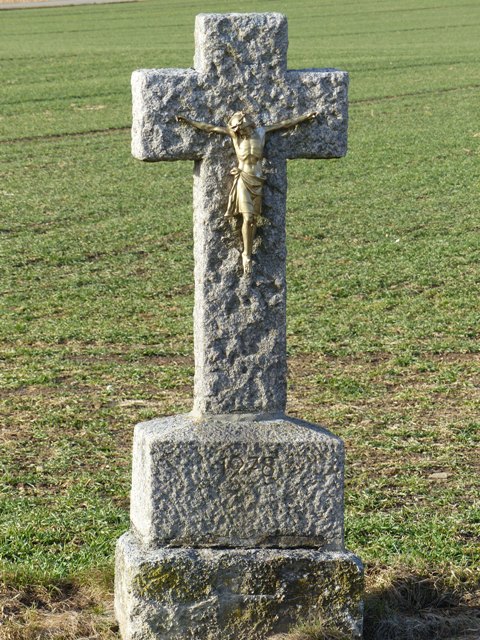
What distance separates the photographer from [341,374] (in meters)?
8.95

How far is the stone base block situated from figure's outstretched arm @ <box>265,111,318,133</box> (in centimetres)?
162

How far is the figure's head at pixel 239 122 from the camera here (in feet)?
15.1

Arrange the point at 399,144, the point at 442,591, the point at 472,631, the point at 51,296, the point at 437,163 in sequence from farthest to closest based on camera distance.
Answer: the point at 399,144 → the point at 437,163 → the point at 51,296 → the point at 442,591 → the point at 472,631

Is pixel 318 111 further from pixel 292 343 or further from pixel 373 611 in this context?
pixel 292 343

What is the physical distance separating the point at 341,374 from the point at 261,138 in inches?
176

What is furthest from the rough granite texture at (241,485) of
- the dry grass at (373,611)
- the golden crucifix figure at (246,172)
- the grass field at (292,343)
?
the golden crucifix figure at (246,172)

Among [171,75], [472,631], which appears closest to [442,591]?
[472,631]

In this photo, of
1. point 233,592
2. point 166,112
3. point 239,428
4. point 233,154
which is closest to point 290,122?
point 233,154

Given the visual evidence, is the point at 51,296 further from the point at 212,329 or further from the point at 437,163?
the point at 437,163

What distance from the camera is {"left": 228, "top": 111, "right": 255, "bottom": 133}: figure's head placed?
460 cm

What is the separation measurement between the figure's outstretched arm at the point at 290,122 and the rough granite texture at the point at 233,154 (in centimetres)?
2

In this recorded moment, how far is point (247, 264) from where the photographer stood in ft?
15.3

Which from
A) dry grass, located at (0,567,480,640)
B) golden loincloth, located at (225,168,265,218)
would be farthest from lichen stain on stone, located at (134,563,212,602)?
golden loincloth, located at (225,168,265,218)

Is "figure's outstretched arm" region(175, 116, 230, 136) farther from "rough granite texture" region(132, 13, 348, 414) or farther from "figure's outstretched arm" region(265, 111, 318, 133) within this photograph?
"figure's outstretched arm" region(265, 111, 318, 133)
